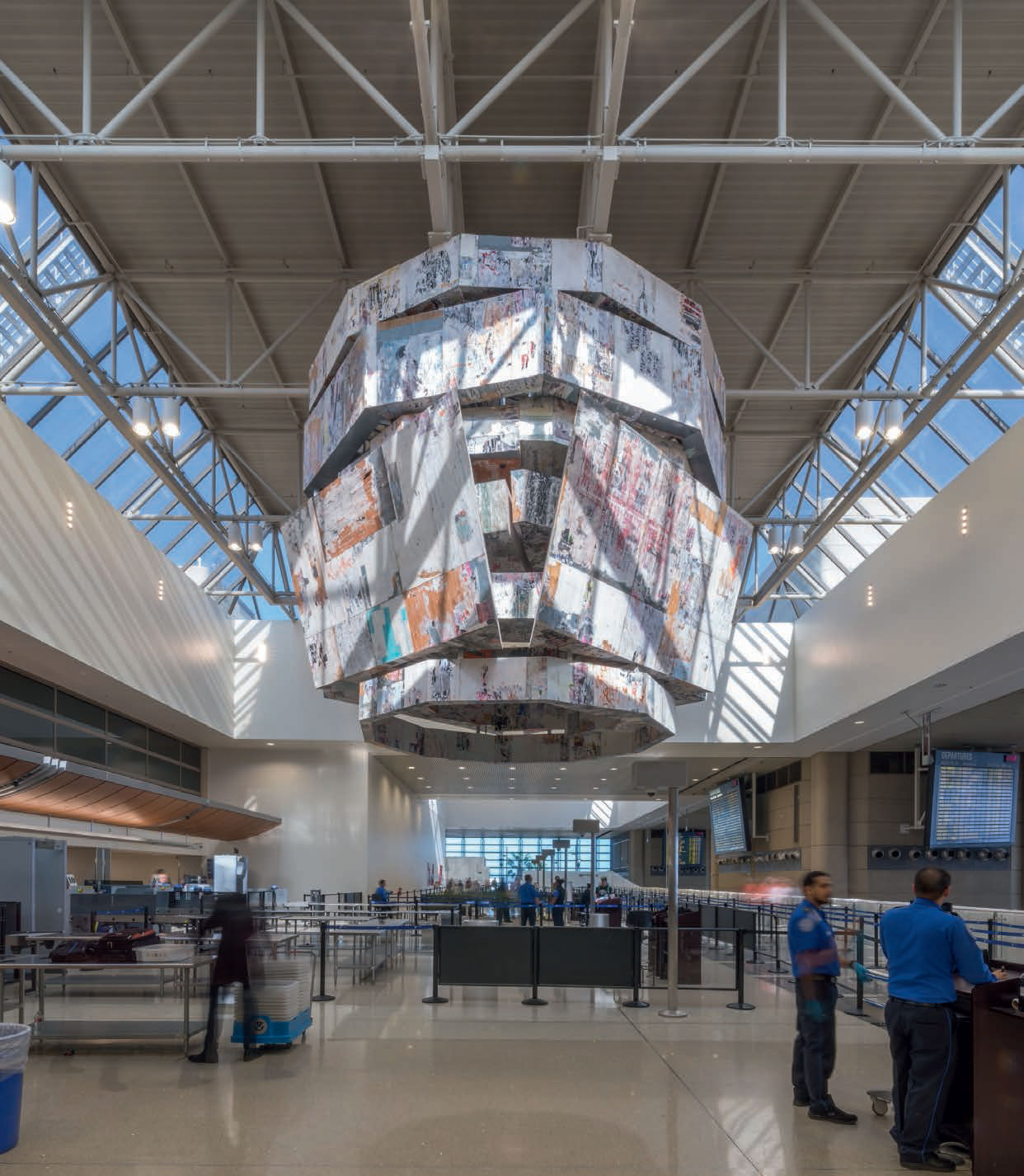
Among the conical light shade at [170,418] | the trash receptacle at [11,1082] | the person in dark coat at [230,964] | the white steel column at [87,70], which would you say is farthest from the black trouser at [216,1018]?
the conical light shade at [170,418]

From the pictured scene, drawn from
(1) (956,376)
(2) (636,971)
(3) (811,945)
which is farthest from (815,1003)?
(1) (956,376)

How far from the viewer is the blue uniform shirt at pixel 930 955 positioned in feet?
24.3

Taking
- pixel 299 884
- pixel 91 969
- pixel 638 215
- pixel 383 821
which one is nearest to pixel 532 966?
pixel 91 969

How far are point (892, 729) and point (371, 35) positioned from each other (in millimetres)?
19863

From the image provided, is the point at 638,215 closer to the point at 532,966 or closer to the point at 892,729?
the point at 532,966

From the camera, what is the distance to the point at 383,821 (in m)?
38.9

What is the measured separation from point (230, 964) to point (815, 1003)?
5297 mm

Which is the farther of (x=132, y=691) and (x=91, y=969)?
→ (x=132, y=691)

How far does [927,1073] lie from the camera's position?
7445mm

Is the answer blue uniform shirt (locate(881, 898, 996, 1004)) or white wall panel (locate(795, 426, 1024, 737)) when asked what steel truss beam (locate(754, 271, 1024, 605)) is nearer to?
white wall panel (locate(795, 426, 1024, 737))

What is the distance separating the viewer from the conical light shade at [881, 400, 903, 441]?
788 inches

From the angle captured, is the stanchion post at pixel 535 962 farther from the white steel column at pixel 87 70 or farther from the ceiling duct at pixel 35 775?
the white steel column at pixel 87 70

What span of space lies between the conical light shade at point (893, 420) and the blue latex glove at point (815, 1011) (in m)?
13.5

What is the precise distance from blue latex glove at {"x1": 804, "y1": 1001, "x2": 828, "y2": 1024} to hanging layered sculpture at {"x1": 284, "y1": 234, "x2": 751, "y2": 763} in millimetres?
6173
